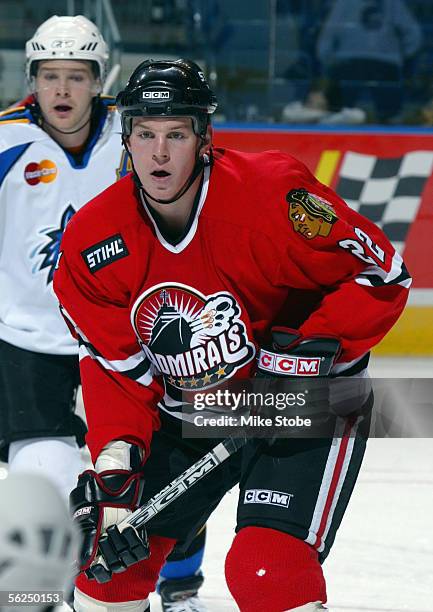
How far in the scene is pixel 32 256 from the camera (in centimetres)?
259

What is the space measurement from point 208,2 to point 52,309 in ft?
9.17

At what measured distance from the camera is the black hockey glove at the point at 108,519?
1756mm

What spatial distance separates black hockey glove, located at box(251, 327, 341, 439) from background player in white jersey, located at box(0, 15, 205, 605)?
0.68 meters

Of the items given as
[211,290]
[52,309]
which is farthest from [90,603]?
[52,309]

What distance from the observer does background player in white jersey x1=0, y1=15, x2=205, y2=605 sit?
2.46 metres

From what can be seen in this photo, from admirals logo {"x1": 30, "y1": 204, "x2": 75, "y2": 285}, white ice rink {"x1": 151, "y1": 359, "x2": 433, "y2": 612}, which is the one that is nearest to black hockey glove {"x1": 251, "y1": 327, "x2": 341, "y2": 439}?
white ice rink {"x1": 151, "y1": 359, "x2": 433, "y2": 612}

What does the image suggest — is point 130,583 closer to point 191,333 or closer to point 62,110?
point 191,333

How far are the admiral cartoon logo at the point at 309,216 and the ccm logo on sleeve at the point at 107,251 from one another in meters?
0.26

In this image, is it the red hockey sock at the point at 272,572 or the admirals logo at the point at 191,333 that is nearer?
the red hockey sock at the point at 272,572

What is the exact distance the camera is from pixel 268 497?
68.9 inches

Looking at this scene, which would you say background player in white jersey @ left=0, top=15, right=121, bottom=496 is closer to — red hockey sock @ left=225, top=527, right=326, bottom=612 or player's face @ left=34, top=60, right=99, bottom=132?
player's face @ left=34, top=60, right=99, bottom=132

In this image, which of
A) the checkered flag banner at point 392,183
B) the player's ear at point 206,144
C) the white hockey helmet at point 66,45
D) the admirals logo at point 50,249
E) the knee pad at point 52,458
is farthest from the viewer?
the checkered flag banner at point 392,183

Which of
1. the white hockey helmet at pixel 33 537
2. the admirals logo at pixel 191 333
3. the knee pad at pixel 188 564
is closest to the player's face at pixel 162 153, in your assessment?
the admirals logo at pixel 191 333

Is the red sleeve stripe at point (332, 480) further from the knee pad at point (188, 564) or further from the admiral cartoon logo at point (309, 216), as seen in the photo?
the knee pad at point (188, 564)
